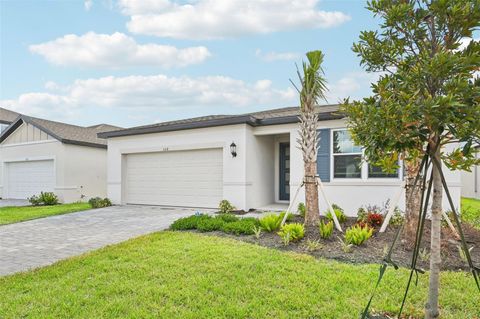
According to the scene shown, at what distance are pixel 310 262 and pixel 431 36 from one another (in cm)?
330

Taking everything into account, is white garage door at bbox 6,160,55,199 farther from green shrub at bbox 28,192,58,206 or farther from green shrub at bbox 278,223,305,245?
green shrub at bbox 278,223,305,245

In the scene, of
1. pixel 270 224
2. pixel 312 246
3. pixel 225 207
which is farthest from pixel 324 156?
pixel 312 246

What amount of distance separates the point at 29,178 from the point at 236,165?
499 inches

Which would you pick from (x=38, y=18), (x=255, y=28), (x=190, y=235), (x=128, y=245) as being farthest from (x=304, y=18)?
(x=38, y=18)

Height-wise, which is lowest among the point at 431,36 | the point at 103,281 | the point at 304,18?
the point at 103,281

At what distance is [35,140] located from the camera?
51.4 ft

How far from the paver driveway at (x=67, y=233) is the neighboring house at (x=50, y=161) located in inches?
193

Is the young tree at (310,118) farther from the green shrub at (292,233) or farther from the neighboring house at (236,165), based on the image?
the neighboring house at (236,165)

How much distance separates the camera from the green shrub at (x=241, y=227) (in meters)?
6.35

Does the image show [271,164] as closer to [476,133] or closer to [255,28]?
[255,28]

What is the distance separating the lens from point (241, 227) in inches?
254

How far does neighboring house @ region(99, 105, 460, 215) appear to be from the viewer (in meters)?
9.19

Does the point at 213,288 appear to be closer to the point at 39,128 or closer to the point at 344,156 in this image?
the point at 344,156

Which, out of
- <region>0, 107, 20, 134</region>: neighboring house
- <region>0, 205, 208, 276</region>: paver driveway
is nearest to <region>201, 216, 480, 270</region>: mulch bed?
<region>0, 205, 208, 276</region>: paver driveway
